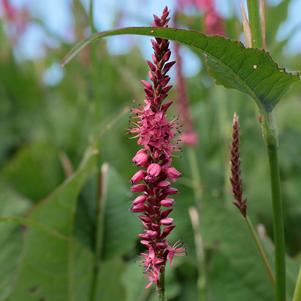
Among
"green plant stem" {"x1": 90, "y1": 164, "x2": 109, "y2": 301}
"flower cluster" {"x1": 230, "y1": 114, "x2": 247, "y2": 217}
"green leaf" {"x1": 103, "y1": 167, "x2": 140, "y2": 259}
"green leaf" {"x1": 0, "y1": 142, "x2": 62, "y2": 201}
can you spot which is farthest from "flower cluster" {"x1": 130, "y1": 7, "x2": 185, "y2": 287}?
"green leaf" {"x1": 0, "y1": 142, "x2": 62, "y2": 201}

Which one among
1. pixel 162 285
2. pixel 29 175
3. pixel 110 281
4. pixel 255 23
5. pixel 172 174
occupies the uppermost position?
pixel 29 175

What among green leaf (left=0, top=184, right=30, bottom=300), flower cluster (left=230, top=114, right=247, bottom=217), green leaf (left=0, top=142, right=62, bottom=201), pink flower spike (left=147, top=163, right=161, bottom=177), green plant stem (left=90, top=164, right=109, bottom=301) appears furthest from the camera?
green leaf (left=0, top=142, right=62, bottom=201)

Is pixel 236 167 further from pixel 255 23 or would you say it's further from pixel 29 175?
pixel 29 175

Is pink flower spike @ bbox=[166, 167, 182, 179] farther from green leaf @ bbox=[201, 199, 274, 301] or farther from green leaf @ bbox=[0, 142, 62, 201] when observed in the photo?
green leaf @ bbox=[0, 142, 62, 201]

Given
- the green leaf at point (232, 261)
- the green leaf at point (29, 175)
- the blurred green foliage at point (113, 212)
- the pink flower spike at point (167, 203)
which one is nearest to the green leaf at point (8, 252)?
the blurred green foliage at point (113, 212)

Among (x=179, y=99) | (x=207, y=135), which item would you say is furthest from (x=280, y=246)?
(x=207, y=135)

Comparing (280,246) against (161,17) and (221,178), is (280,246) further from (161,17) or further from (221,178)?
(221,178)

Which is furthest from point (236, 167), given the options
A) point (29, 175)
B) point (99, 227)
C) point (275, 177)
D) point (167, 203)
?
point (29, 175)
